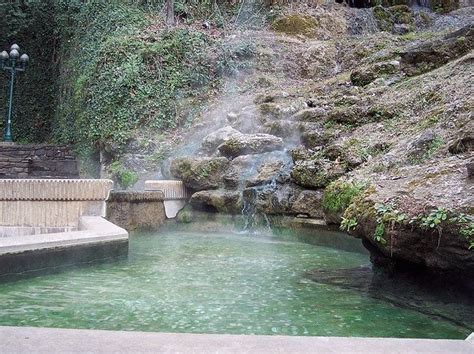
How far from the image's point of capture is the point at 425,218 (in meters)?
3.28

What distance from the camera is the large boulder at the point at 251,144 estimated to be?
8461mm

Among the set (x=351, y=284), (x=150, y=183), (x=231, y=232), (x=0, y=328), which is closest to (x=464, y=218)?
(x=351, y=284)

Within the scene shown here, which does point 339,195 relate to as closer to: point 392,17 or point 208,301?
point 208,301

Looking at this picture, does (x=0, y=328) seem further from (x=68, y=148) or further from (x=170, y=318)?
(x=68, y=148)

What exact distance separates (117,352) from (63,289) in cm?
222

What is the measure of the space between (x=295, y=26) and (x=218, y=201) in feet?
30.8

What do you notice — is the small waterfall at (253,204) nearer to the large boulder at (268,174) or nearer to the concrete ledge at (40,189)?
the large boulder at (268,174)

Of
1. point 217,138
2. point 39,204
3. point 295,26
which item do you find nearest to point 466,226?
point 39,204

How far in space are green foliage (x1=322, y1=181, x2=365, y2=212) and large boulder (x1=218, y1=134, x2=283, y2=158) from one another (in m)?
3.00

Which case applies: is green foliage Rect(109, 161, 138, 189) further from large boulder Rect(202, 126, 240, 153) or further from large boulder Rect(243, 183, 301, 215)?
large boulder Rect(243, 183, 301, 215)

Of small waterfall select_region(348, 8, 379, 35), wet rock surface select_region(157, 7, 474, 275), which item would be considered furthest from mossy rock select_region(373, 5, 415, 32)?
wet rock surface select_region(157, 7, 474, 275)

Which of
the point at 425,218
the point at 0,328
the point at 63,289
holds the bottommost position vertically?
the point at 63,289

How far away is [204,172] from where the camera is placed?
8156 mm

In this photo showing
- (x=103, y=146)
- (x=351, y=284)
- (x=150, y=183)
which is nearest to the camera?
(x=351, y=284)
